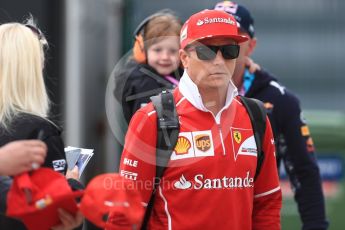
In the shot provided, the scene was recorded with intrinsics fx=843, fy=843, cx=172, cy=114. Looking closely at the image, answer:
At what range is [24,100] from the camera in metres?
3.85

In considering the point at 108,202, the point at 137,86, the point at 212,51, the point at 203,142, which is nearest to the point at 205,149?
the point at 203,142

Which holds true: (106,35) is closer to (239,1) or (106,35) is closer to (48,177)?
(239,1)

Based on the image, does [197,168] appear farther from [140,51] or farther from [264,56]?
Answer: [264,56]

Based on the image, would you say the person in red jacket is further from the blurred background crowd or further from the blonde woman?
the blurred background crowd

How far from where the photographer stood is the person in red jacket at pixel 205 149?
3.91 m

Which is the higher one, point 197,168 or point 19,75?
point 19,75

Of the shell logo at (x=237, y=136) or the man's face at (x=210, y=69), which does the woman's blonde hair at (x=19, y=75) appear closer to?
the man's face at (x=210, y=69)

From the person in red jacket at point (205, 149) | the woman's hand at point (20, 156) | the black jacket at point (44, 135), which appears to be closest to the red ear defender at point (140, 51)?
the person in red jacket at point (205, 149)

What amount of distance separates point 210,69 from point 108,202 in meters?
0.89

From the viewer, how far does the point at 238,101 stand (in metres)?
4.25

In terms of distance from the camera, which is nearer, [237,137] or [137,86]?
[237,137]

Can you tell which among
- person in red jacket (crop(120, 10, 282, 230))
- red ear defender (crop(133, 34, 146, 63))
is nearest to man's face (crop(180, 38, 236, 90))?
person in red jacket (crop(120, 10, 282, 230))

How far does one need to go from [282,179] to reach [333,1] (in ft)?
6.82

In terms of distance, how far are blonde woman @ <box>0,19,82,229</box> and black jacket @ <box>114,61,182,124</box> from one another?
0.94 meters
